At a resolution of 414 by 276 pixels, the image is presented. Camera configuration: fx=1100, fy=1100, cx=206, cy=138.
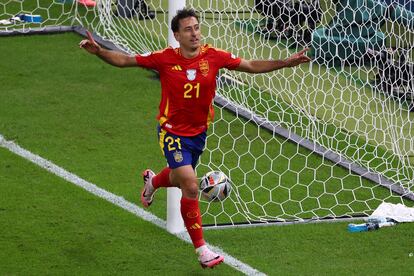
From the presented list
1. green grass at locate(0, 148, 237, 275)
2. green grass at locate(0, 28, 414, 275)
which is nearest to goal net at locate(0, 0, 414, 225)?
green grass at locate(0, 28, 414, 275)

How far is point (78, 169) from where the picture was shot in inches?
390

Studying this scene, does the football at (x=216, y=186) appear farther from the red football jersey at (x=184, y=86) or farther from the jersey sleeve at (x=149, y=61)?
the jersey sleeve at (x=149, y=61)

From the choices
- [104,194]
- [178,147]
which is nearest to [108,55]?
[178,147]

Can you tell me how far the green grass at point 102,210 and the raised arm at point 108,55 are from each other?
1.43m

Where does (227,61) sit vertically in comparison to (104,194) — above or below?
above

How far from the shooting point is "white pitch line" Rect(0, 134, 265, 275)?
26.6 ft

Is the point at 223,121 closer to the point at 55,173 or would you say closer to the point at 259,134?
the point at 259,134

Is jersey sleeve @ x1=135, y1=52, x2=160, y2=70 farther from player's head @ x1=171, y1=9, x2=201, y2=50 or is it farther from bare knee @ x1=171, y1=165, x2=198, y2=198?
bare knee @ x1=171, y1=165, x2=198, y2=198

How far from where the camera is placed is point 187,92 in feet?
25.9

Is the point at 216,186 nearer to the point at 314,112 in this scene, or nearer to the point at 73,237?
the point at 73,237

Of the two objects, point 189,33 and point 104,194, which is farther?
point 104,194

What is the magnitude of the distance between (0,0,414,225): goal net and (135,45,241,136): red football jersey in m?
1.30

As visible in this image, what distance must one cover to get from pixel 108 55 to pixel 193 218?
132 cm

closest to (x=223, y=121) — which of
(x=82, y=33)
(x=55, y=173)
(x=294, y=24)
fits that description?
(x=294, y=24)
